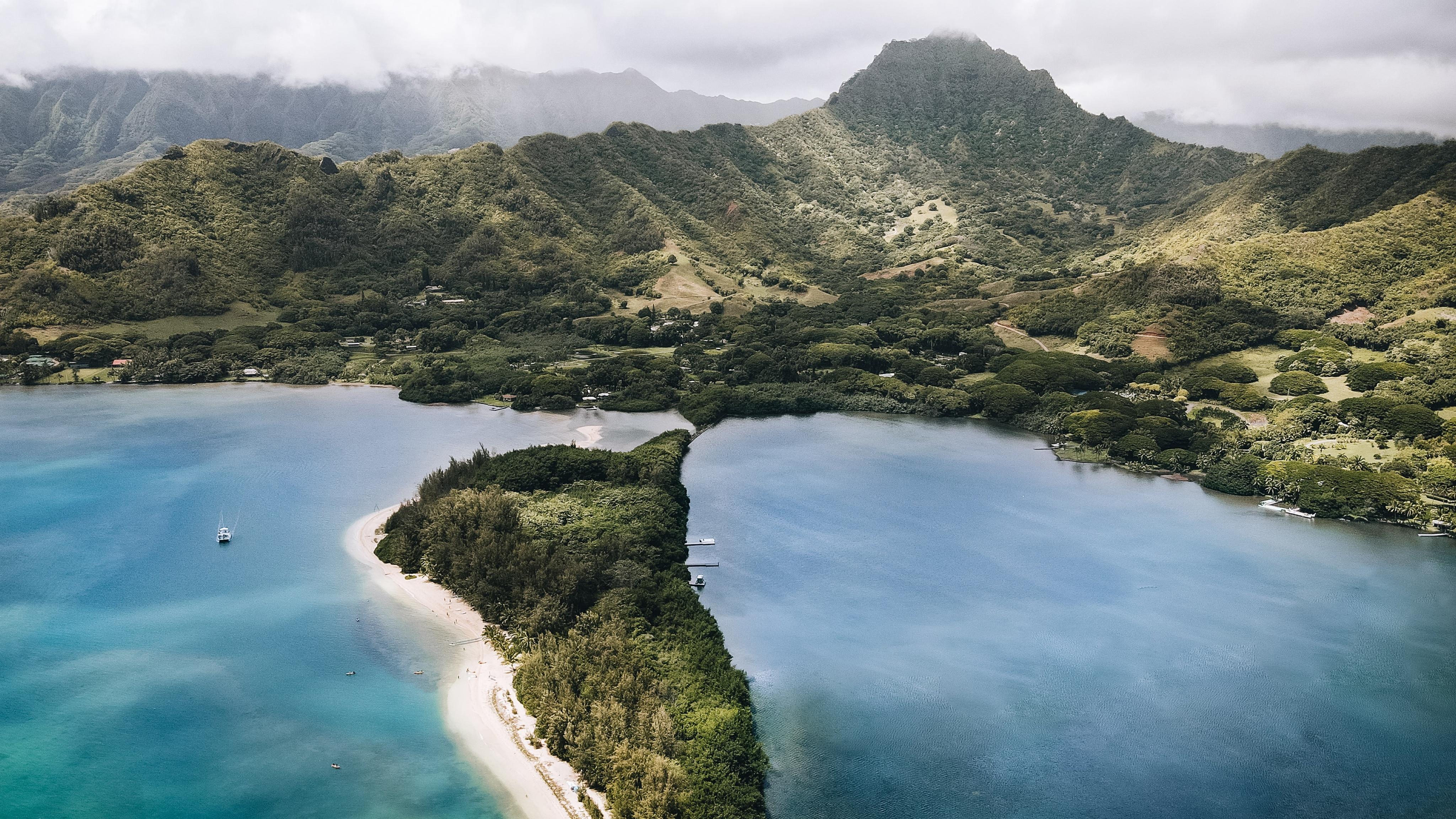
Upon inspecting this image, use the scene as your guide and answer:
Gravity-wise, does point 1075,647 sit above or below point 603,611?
below

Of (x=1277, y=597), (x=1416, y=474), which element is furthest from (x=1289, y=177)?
(x=1277, y=597)

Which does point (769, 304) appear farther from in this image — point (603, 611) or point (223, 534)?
point (603, 611)

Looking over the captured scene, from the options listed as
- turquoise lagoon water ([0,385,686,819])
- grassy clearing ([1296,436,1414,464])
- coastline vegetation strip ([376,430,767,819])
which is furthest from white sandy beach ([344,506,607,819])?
grassy clearing ([1296,436,1414,464])

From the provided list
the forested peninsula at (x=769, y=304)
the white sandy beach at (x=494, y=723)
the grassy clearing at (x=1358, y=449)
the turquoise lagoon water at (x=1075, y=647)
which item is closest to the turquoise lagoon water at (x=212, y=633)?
the white sandy beach at (x=494, y=723)

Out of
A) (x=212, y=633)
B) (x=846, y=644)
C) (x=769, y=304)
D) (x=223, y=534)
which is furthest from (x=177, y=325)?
(x=846, y=644)

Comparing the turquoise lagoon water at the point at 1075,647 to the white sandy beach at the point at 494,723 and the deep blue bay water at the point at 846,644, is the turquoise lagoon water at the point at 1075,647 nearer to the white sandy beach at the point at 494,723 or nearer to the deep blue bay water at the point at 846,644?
the deep blue bay water at the point at 846,644

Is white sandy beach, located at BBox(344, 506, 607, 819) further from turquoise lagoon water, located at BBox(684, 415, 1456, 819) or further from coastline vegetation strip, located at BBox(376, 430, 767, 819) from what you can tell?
turquoise lagoon water, located at BBox(684, 415, 1456, 819)

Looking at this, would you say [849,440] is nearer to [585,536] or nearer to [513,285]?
[585,536]
